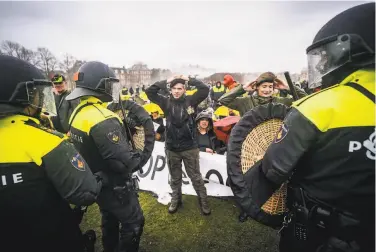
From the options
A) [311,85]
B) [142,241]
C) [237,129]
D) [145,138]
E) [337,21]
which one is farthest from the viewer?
[145,138]

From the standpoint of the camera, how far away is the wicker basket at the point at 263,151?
84.9 inches

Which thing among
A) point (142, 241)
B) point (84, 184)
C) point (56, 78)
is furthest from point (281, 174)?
point (56, 78)

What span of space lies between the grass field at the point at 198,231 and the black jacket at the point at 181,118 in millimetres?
1380

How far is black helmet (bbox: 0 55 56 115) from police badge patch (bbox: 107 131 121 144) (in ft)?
2.45

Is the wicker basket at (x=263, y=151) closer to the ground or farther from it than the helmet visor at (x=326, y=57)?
closer to the ground

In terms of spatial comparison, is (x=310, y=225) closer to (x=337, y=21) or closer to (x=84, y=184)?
(x=337, y=21)

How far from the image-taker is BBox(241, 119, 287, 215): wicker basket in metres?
2.16

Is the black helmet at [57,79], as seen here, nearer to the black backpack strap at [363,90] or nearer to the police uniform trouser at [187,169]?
the police uniform trouser at [187,169]

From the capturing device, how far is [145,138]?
4.13 metres

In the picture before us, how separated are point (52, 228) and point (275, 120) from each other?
238cm

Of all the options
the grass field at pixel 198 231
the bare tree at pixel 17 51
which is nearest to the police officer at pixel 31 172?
the grass field at pixel 198 231

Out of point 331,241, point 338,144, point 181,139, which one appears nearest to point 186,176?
point 181,139

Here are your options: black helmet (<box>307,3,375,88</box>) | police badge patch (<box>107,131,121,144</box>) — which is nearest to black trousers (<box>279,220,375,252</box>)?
black helmet (<box>307,3,375,88</box>)

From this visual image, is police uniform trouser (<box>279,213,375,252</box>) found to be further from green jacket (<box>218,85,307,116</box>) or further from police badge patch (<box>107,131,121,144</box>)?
green jacket (<box>218,85,307,116</box>)
